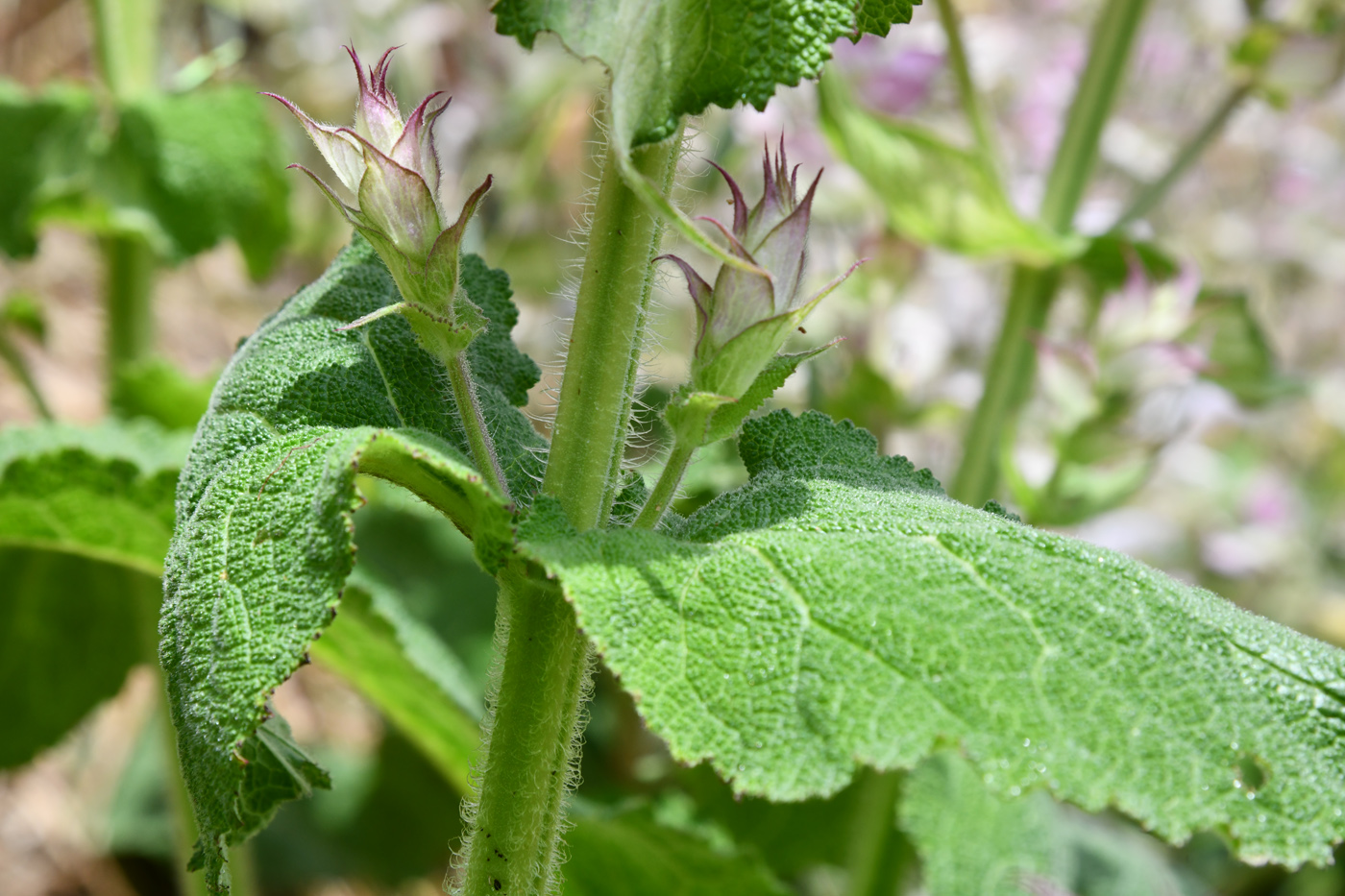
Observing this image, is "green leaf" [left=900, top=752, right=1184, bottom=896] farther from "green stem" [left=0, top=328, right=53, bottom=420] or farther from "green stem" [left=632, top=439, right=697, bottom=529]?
"green stem" [left=0, top=328, right=53, bottom=420]

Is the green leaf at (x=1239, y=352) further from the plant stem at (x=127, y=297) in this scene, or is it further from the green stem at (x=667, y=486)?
the plant stem at (x=127, y=297)

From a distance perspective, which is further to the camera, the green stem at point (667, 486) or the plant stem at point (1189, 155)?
the plant stem at point (1189, 155)

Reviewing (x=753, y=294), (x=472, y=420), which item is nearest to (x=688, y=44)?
(x=753, y=294)

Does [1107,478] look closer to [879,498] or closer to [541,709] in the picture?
[879,498]

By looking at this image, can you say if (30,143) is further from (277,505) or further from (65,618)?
(277,505)

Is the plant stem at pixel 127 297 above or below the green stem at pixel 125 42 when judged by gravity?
below

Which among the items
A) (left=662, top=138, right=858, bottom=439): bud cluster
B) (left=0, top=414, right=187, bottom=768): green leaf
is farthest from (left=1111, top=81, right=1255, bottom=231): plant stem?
(left=0, top=414, right=187, bottom=768): green leaf

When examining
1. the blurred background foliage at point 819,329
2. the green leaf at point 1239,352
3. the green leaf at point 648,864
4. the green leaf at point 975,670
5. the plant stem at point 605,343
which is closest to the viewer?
the green leaf at point 975,670

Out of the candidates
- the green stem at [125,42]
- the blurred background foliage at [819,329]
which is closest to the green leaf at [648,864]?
the blurred background foliage at [819,329]
